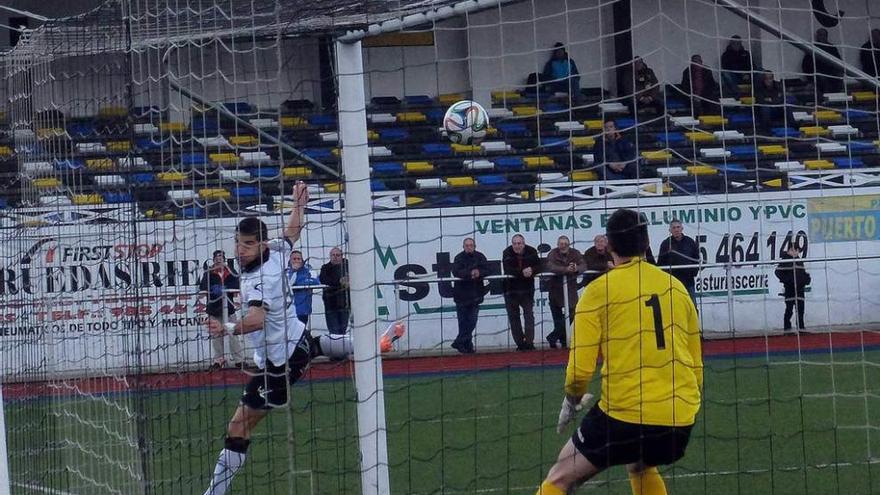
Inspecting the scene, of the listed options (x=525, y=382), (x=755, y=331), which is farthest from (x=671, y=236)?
(x=525, y=382)

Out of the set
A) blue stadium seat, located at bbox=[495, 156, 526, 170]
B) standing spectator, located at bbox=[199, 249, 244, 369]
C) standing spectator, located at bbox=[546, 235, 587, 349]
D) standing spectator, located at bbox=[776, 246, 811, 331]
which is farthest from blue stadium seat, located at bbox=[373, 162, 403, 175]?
standing spectator, located at bbox=[776, 246, 811, 331]

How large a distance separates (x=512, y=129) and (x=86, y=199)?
1144cm

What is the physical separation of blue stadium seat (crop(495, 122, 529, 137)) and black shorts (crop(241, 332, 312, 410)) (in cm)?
1123

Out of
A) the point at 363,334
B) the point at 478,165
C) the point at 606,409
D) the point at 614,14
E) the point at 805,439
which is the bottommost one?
the point at 805,439

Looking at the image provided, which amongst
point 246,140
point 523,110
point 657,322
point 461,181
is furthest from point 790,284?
point 657,322

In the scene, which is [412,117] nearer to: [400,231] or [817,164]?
[400,231]

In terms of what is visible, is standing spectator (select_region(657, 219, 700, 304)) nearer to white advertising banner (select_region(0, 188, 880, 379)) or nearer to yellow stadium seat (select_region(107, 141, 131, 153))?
white advertising banner (select_region(0, 188, 880, 379))

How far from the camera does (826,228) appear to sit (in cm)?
1848

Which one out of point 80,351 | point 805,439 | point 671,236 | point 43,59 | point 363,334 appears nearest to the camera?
point 363,334

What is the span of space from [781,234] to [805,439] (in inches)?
354

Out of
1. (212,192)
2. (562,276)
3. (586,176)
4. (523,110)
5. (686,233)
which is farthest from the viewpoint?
(586,176)

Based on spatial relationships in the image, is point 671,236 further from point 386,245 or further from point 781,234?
point 386,245

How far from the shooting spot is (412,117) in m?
17.1

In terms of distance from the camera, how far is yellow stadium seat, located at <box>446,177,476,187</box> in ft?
59.3
